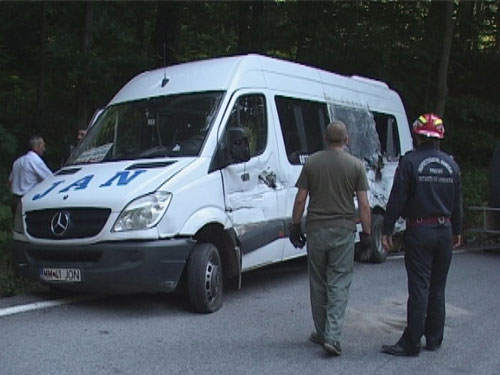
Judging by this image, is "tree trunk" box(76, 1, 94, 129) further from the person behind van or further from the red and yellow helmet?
the red and yellow helmet

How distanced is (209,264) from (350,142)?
12.7ft

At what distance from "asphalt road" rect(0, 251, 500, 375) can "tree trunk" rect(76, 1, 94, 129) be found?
713cm

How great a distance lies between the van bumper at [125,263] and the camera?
5969 mm

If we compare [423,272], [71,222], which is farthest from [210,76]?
[423,272]

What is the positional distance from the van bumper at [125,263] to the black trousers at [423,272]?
213 centimetres

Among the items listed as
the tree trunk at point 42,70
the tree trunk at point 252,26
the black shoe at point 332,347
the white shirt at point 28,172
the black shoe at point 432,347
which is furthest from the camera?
the tree trunk at point 42,70

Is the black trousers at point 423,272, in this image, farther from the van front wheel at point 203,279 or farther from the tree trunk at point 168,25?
the tree trunk at point 168,25

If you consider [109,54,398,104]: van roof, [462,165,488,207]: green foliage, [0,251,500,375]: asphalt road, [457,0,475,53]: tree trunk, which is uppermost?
[457,0,475,53]: tree trunk

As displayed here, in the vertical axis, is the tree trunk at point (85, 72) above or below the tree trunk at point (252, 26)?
below

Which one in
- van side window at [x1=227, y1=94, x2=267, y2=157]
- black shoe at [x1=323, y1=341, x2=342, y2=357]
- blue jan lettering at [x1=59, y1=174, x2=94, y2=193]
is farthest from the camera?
van side window at [x1=227, y1=94, x2=267, y2=157]

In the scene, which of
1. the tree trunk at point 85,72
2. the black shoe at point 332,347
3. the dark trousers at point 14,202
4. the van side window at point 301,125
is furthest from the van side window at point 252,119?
the tree trunk at point 85,72

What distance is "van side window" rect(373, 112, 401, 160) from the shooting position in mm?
10775

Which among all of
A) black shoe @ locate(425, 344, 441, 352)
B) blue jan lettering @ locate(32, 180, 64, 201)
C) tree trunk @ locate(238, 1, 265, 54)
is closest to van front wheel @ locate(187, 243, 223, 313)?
blue jan lettering @ locate(32, 180, 64, 201)

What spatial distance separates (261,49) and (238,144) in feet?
Result: 31.6
